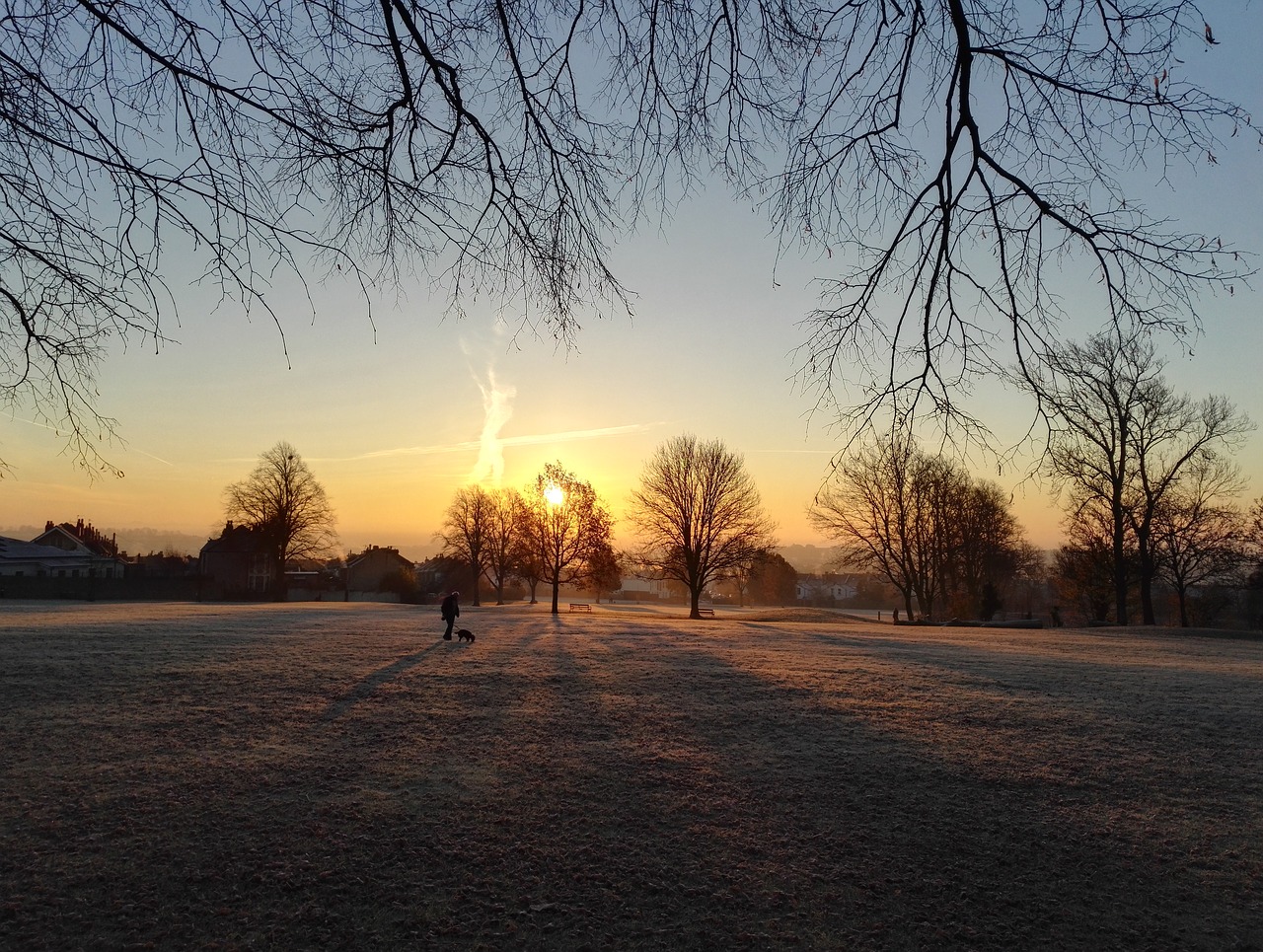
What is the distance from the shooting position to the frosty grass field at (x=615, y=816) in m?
3.67

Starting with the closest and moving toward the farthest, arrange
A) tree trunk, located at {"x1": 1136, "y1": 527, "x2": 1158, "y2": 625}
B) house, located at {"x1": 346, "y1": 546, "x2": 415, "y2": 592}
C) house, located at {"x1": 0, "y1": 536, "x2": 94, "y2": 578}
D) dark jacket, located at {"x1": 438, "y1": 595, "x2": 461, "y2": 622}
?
dark jacket, located at {"x1": 438, "y1": 595, "x2": 461, "y2": 622} < tree trunk, located at {"x1": 1136, "y1": 527, "x2": 1158, "y2": 625} < house, located at {"x1": 0, "y1": 536, "x2": 94, "y2": 578} < house, located at {"x1": 346, "y1": 546, "x2": 415, "y2": 592}

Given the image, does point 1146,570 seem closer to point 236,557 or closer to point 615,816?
point 615,816

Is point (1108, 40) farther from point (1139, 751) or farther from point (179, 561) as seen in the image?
point (179, 561)

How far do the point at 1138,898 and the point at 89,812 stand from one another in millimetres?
6749

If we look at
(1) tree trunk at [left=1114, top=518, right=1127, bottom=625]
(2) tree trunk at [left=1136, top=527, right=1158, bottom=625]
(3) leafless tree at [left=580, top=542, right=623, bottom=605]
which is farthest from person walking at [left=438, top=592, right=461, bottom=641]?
(2) tree trunk at [left=1136, top=527, right=1158, bottom=625]

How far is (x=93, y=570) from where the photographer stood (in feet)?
189

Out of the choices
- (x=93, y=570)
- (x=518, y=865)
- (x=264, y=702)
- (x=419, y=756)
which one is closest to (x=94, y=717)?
(x=264, y=702)

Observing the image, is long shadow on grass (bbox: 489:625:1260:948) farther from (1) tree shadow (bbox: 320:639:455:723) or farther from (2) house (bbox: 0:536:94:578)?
(2) house (bbox: 0:536:94:578)

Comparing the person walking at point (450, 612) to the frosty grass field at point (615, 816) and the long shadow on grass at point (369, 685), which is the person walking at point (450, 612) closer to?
the long shadow on grass at point (369, 685)

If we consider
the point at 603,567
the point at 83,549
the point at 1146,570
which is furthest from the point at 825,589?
→ the point at 83,549

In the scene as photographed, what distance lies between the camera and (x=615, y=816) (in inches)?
195

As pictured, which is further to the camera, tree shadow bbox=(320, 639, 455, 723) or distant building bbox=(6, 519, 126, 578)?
distant building bbox=(6, 519, 126, 578)

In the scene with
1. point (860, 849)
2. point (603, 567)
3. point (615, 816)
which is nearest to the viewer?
point (860, 849)

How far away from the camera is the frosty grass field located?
12.0 ft
